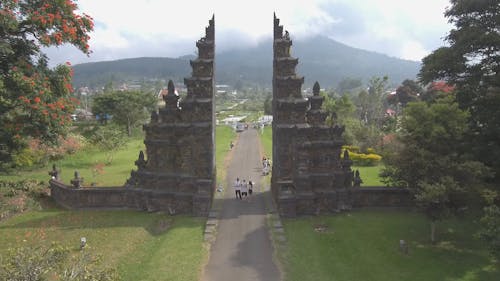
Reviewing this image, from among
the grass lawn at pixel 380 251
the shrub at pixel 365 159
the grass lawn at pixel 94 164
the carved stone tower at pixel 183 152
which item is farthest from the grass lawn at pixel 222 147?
the shrub at pixel 365 159

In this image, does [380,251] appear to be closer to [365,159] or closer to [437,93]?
[437,93]

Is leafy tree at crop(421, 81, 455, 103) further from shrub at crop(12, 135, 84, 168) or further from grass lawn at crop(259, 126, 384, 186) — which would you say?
shrub at crop(12, 135, 84, 168)

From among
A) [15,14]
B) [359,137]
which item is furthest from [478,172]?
[359,137]

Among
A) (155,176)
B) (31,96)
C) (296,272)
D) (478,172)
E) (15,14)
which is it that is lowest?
(296,272)

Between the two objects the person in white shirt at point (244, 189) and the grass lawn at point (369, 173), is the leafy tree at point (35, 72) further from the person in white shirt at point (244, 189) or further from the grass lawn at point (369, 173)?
the grass lawn at point (369, 173)

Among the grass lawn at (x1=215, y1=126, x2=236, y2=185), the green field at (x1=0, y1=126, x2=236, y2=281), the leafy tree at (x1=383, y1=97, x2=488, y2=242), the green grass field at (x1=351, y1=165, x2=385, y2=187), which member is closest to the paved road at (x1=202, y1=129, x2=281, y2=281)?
the green field at (x1=0, y1=126, x2=236, y2=281)

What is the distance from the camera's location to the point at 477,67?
67.9 ft

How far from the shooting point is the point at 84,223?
21.4 m

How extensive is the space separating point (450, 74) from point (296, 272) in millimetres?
14883

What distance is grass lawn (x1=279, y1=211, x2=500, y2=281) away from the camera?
611 inches

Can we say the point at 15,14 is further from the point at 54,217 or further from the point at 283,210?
the point at 283,210

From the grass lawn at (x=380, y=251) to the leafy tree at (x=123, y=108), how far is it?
4870 centimetres

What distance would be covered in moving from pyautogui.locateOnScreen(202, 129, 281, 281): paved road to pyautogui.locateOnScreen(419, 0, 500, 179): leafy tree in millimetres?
12003

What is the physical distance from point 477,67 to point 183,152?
17.6 metres
